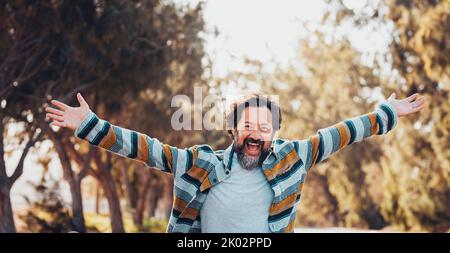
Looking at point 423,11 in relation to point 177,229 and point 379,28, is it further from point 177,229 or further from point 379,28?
point 177,229

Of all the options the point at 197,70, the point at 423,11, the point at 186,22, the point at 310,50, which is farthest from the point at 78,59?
the point at 310,50

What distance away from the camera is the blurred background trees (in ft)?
57.6

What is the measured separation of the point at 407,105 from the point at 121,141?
56.1 inches

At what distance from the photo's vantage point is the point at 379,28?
24891mm

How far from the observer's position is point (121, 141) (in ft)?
10.6

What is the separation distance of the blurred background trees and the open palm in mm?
13412

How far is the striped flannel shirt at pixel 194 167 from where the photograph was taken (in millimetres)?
3236

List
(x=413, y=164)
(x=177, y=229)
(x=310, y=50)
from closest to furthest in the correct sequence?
(x=177, y=229) → (x=413, y=164) → (x=310, y=50)

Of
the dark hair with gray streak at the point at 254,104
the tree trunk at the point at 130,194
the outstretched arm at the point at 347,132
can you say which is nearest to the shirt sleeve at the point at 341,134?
the outstretched arm at the point at 347,132

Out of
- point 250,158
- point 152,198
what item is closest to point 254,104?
point 250,158

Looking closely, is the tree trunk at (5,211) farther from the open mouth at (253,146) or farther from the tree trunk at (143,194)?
the tree trunk at (143,194)

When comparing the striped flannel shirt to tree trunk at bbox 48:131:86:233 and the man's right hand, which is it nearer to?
the man's right hand

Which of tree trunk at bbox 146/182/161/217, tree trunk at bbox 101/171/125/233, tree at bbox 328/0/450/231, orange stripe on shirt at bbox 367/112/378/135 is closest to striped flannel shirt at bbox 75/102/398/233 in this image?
orange stripe on shirt at bbox 367/112/378/135
